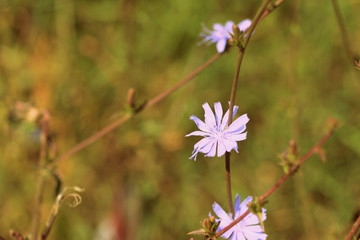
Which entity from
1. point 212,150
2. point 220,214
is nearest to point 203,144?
point 212,150

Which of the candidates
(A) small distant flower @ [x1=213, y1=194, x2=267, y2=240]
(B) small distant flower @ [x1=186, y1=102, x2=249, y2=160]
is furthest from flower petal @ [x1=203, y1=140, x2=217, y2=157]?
(A) small distant flower @ [x1=213, y1=194, x2=267, y2=240]

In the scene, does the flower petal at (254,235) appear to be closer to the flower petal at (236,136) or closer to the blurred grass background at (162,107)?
the flower petal at (236,136)

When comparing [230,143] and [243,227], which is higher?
[230,143]

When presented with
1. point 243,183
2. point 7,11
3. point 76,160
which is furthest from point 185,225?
point 7,11

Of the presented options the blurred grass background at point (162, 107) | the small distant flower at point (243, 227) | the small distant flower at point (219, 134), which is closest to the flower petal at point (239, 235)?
the small distant flower at point (243, 227)

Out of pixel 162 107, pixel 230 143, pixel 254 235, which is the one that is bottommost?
pixel 254 235

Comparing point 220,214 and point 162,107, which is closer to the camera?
point 220,214

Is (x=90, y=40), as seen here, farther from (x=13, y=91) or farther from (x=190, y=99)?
(x=190, y=99)

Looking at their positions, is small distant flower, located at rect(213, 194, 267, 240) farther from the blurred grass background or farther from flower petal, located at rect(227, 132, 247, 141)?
the blurred grass background

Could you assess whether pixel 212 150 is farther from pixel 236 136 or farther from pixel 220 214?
pixel 220 214
